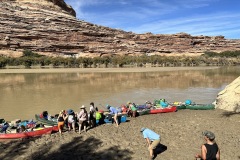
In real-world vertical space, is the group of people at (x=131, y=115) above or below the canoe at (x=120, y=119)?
above

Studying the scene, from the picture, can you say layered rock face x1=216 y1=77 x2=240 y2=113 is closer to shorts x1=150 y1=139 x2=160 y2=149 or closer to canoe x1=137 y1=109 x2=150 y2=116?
canoe x1=137 y1=109 x2=150 y2=116

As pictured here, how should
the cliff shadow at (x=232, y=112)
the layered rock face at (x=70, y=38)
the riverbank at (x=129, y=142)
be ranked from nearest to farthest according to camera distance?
the riverbank at (x=129, y=142)
the cliff shadow at (x=232, y=112)
the layered rock face at (x=70, y=38)

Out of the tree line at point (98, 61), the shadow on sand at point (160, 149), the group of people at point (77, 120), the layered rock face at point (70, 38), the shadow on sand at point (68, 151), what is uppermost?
the layered rock face at point (70, 38)

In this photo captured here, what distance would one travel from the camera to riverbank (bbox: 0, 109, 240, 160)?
36.3ft

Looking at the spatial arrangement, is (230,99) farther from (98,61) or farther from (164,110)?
(98,61)

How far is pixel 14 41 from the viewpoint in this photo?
10306cm

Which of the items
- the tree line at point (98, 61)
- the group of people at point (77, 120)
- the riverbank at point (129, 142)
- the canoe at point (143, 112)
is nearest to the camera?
the riverbank at point (129, 142)

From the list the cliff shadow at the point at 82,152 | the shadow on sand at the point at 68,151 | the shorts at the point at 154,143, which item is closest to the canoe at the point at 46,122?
the shadow on sand at the point at 68,151

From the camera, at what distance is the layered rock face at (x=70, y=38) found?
352 ft

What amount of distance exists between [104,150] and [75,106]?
1154 centimetres

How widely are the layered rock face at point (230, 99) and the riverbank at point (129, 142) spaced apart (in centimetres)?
226

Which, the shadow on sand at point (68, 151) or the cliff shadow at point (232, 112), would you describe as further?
the cliff shadow at point (232, 112)

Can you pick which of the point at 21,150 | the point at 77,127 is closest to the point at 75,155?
the point at 21,150

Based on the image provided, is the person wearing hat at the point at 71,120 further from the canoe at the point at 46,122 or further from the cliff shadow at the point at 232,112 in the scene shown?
the cliff shadow at the point at 232,112
